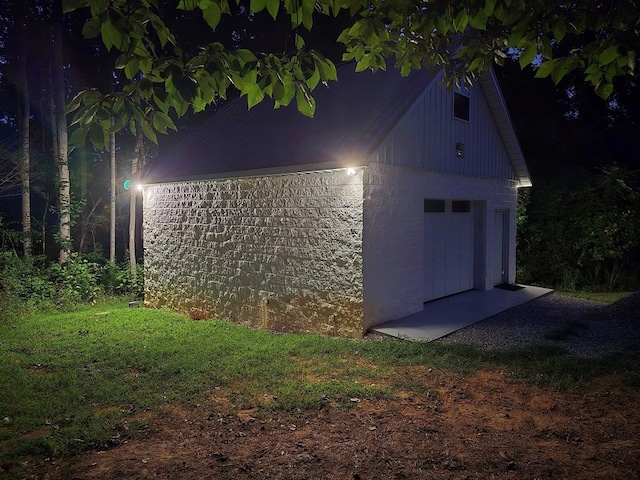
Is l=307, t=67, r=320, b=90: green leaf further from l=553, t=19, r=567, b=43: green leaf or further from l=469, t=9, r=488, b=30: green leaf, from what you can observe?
l=553, t=19, r=567, b=43: green leaf

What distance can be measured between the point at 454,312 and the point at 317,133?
15.3 feet

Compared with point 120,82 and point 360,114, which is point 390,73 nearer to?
point 360,114

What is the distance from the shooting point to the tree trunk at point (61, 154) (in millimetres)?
12906

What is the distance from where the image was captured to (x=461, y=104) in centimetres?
1035

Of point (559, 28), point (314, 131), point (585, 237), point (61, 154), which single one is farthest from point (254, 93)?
point (585, 237)

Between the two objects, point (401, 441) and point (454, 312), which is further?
point (454, 312)

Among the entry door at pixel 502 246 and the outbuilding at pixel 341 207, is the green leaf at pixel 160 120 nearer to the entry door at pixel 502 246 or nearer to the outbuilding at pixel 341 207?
the outbuilding at pixel 341 207

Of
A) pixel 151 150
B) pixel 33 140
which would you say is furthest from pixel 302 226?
pixel 151 150

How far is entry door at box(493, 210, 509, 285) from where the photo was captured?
1248 centimetres

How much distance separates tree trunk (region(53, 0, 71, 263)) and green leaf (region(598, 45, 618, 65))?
13607mm

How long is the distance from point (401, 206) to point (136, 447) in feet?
20.2

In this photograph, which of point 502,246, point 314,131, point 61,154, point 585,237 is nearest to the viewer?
point 314,131

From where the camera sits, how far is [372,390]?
17.2 ft

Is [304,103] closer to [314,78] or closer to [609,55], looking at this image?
[314,78]
